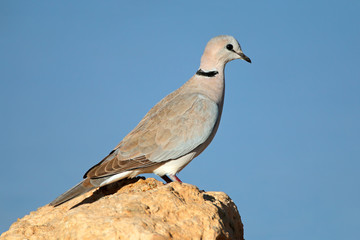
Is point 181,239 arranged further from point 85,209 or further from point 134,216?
point 85,209

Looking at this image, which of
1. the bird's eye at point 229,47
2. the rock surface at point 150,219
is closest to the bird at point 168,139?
the bird's eye at point 229,47

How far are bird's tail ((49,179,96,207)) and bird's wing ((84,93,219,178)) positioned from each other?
17cm

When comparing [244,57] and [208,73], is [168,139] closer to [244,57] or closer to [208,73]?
[208,73]

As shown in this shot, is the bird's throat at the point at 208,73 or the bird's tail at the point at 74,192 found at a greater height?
the bird's throat at the point at 208,73

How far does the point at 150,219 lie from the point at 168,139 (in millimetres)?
2603

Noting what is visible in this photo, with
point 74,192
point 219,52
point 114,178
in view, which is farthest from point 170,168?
point 219,52

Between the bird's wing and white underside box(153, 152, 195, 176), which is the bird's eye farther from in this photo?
white underside box(153, 152, 195, 176)

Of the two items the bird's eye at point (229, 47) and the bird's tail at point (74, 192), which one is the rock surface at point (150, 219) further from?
the bird's eye at point (229, 47)

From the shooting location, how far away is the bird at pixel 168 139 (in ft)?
23.4

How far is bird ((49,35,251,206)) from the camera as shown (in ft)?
23.4

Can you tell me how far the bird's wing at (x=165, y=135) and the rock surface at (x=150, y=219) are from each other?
141 centimetres

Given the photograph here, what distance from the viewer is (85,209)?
5.44 meters

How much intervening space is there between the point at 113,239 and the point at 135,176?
280cm

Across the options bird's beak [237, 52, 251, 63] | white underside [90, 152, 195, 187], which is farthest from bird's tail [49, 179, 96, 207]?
bird's beak [237, 52, 251, 63]
